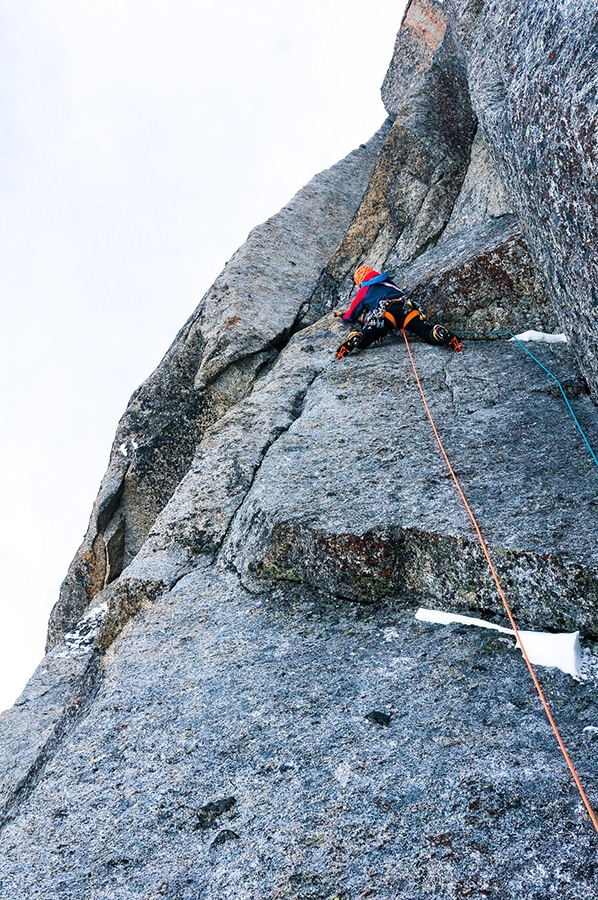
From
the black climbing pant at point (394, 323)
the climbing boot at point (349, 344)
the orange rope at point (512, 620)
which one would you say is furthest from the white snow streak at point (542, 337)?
the climbing boot at point (349, 344)

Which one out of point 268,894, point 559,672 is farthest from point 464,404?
point 268,894

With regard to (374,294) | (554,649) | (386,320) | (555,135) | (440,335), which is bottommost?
(554,649)

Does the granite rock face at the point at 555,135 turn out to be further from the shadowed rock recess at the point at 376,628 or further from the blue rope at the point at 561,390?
the blue rope at the point at 561,390

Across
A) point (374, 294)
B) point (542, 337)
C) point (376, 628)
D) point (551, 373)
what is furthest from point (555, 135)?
point (374, 294)

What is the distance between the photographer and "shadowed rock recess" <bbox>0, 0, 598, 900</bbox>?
10.5 ft

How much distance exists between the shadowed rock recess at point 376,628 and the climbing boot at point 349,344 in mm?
164

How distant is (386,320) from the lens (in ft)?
30.0

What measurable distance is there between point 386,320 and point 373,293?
876 millimetres

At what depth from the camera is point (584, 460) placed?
5.37 m

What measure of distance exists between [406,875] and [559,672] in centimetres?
160

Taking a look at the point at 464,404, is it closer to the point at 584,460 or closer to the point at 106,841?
the point at 584,460

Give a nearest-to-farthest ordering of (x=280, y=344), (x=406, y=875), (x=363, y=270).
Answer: (x=406, y=875), (x=363, y=270), (x=280, y=344)

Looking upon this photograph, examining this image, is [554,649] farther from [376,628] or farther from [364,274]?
[364,274]

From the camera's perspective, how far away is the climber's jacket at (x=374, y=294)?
960 centimetres
